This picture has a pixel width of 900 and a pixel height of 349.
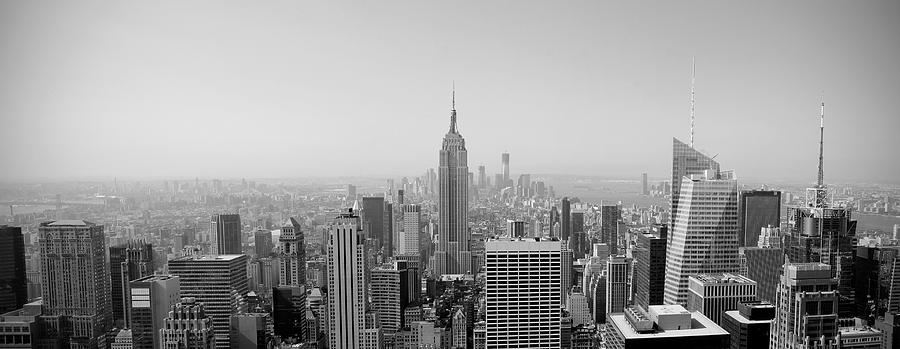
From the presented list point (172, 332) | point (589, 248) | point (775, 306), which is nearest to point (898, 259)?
point (775, 306)

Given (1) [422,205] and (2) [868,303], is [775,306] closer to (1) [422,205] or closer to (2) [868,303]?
(2) [868,303]

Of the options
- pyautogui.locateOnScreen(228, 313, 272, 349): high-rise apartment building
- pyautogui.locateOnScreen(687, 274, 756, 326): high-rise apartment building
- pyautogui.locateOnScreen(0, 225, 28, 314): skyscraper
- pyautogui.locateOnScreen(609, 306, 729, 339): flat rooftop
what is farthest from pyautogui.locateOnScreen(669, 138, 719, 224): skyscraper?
pyautogui.locateOnScreen(0, 225, 28, 314): skyscraper

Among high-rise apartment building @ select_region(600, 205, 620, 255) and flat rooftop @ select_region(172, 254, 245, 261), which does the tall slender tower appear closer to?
high-rise apartment building @ select_region(600, 205, 620, 255)

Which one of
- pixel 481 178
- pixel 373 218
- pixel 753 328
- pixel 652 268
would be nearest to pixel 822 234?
pixel 652 268

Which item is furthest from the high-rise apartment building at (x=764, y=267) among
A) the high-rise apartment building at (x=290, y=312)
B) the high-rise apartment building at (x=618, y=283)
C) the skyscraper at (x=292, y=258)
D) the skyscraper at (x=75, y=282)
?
the skyscraper at (x=75, y=282)

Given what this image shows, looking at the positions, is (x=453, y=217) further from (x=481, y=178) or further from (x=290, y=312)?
(x=290, y=312)

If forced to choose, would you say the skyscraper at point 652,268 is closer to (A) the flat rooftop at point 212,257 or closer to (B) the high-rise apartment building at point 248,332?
(B) the high-rise apartment building at point 248,332
